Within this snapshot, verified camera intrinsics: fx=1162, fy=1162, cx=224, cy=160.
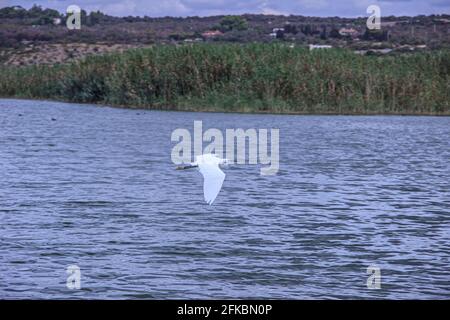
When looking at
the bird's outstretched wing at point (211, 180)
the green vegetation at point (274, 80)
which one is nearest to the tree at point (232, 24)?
the green vegetation at point (274, 80)

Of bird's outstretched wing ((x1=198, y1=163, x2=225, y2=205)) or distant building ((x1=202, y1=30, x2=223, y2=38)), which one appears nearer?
bird's outstretched wing ((x1=198, y1=163, x2=225, y2=205))

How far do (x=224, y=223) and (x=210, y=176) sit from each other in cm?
442

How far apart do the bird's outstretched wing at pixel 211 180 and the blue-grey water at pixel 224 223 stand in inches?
46.7

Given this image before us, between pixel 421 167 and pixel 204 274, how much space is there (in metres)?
16.7

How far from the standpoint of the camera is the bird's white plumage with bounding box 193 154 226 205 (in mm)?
14477

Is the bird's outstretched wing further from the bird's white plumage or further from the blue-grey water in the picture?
the blue-grey water

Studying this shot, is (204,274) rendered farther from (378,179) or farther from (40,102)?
(40,102)

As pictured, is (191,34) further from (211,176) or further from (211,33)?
(211,176)

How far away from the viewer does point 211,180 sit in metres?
15.2

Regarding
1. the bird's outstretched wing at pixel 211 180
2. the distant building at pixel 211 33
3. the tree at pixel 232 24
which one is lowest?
the distant building at pixel 211 33

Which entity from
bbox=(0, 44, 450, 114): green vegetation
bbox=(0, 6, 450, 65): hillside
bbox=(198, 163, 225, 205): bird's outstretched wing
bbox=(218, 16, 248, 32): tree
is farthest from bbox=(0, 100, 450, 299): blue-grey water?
bbox=(218, 16, 248, 32): tree

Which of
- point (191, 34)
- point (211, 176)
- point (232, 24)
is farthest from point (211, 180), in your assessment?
point (232, 24)

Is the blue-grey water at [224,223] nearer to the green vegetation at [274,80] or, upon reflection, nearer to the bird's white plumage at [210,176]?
the bird's white plumage at [210,176]

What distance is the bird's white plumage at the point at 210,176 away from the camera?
570 inches
